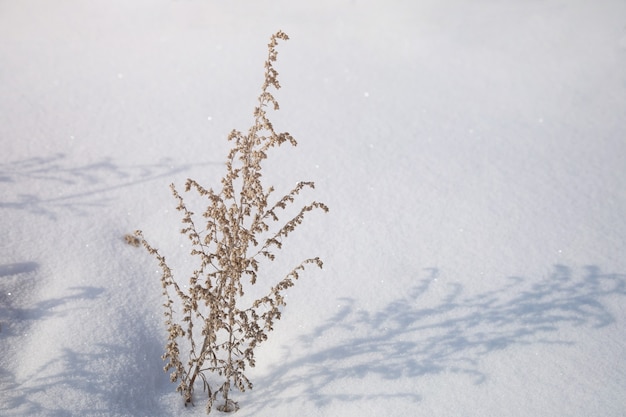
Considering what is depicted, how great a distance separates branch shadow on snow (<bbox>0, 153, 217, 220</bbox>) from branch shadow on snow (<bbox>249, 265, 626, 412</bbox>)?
159cm

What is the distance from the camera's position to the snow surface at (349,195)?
2.97m

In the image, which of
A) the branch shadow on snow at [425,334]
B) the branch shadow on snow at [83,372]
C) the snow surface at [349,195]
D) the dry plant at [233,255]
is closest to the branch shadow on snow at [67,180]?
the snow surface at [349,195]

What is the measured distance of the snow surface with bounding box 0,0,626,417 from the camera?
2.97 meters

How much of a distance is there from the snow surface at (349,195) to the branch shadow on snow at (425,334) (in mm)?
11

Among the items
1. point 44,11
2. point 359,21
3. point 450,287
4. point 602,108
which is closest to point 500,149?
point 602,108

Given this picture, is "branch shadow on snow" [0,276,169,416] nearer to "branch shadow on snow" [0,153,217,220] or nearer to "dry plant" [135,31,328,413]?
"dry plant" [135,31,328,413]

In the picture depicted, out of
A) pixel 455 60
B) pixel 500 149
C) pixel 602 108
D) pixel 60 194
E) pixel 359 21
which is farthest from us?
pixel 359 21

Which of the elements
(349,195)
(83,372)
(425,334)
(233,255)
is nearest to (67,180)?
(83,372)

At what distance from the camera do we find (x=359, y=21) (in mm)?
6477

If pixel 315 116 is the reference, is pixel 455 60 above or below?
above

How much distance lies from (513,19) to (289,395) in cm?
514

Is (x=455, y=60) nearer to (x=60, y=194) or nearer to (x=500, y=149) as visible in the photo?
(x=500, y=149)

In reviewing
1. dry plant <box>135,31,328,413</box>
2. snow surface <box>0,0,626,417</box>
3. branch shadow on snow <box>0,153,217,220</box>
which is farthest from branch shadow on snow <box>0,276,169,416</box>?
branch shadow on snow <box>0,153,217,220</box>

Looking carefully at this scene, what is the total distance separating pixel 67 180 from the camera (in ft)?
13.1
